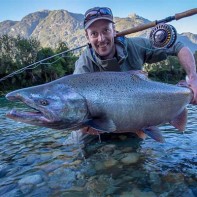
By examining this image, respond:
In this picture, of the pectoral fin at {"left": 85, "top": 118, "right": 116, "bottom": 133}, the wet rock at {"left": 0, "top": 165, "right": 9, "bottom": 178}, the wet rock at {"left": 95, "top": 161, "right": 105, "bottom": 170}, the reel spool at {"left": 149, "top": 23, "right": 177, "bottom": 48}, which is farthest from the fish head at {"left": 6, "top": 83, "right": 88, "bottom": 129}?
the reel spool at {"left": 149, "top": 23, "right": 177, "bottom": 48}

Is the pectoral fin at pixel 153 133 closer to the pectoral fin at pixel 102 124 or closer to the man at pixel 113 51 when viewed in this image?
the pectoral fin at pixel 102 124

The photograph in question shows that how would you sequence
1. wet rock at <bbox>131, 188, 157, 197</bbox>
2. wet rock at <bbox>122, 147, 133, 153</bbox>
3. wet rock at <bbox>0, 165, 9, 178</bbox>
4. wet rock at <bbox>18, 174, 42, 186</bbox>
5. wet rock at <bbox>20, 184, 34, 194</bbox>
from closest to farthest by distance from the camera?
wet rock at <bbox>131, 188, 157, 197</bbox>
wet rock at <bbox>20, 184, 34, 194</bbox>
wet rock at <bbox>18, 174, 42, 186</bbox>
wet rock at <bbox>0, 165, 9, 178</bbox>
wet rock at <bbox>122, 147, 133, 153</bbox>

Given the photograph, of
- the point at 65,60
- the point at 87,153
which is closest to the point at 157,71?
the point at 65,60

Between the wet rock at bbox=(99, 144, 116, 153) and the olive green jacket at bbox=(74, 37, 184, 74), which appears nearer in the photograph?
the olive green jacket at bbox=(74, 37, 184, 74)

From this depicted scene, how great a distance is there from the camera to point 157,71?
73.1 metres

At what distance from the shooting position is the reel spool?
16.0 ft

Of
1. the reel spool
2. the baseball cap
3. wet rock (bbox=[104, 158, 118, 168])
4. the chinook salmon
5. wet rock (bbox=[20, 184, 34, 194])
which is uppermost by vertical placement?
the baseball cap

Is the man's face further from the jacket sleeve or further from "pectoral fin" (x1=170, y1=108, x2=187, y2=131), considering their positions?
"pectoral fin" (x1=170, y1=108, x2=187, y2=131)

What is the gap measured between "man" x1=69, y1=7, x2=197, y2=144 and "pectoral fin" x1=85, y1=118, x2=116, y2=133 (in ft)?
2.68

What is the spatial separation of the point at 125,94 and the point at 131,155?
6.27 feet

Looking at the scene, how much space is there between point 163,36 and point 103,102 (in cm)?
207

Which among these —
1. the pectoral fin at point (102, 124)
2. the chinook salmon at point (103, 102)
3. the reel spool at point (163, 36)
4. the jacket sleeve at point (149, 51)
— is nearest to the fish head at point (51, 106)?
the chinook salmon at point (103, 102)

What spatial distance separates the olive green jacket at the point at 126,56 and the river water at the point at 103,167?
152 centimetres

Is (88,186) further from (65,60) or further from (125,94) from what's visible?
(65,60)
